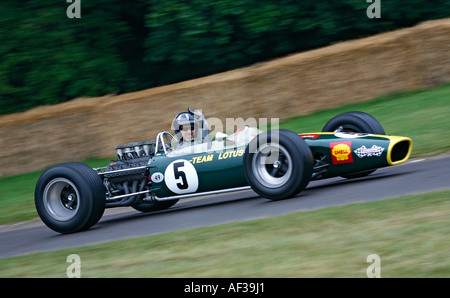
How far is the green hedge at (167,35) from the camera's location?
16609 millimetres

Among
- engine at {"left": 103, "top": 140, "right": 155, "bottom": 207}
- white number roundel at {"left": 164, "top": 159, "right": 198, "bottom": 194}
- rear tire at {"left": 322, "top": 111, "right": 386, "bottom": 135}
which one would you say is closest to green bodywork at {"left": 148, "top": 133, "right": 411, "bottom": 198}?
white number roundel at {"left": 164, "top": 159, "right": 198, "bottom": 194}

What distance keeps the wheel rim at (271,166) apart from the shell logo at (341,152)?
1.85 feet

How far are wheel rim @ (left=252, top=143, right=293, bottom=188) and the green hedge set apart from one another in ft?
31.3

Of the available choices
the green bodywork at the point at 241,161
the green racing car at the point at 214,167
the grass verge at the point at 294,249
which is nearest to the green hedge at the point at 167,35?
the green racing car at the point at 214,167

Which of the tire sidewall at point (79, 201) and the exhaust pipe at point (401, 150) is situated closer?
the exhaust pipe at point (401, 150)

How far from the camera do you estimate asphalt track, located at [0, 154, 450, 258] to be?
22.7 feet

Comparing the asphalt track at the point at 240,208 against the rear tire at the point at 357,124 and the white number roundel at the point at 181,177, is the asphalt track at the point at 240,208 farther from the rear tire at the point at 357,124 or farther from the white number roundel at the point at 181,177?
the rear tire at the point at 357,124

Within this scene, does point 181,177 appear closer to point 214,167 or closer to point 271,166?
point 214,167

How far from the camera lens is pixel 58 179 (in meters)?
8.20

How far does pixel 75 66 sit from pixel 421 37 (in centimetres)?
886

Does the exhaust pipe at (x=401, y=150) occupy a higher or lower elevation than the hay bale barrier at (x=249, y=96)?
lower

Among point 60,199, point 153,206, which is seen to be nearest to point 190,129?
point 153,206

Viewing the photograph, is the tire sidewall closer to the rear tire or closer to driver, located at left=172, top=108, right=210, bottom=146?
driver, located at left=172, top=108, right=210, bottom=146

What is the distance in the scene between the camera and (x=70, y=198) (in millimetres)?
8281
